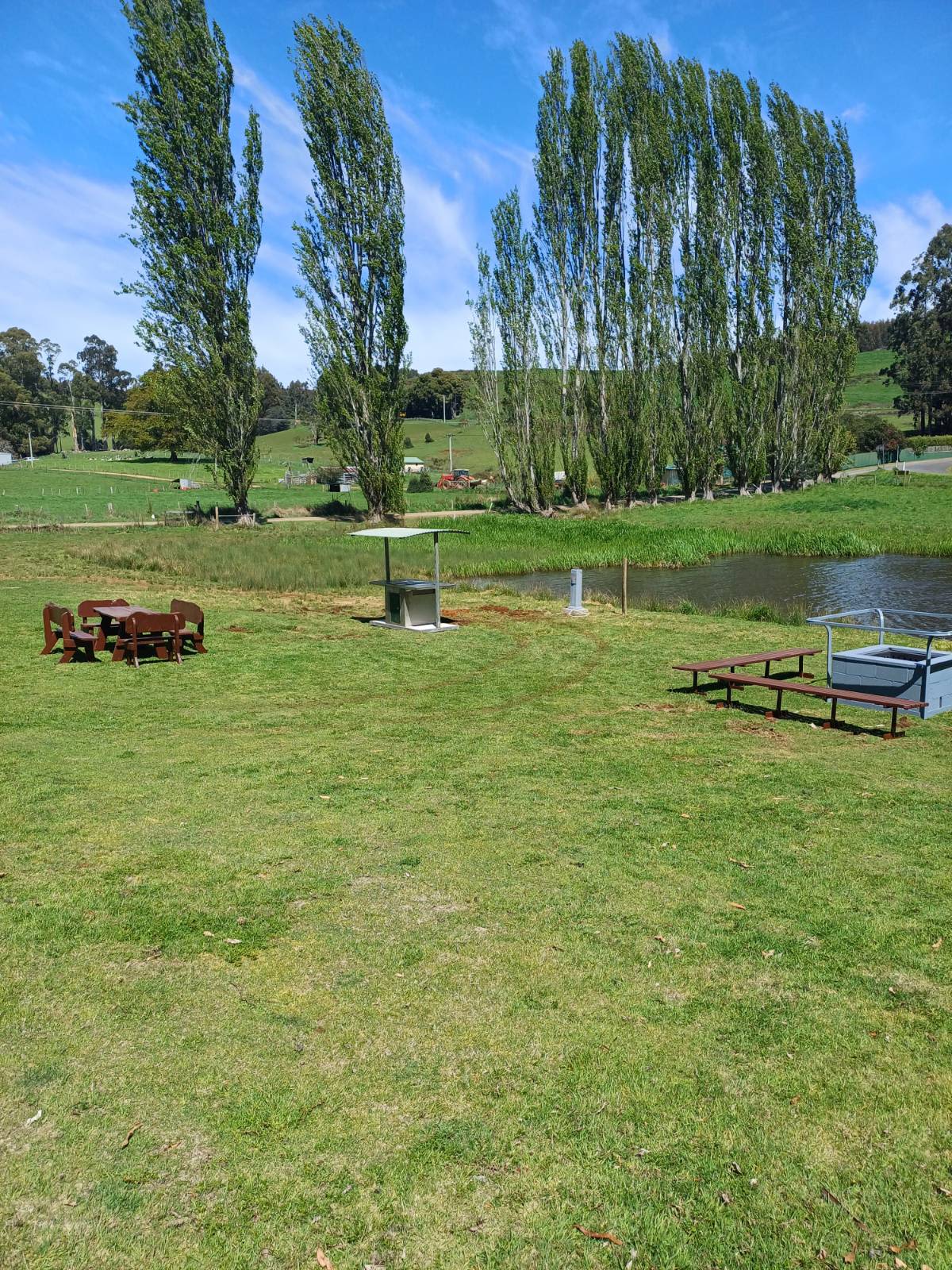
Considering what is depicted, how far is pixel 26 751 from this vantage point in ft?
32.4

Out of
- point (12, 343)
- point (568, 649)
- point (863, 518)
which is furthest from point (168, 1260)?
point (12, 343)

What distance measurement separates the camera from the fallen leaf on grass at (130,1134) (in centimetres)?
397

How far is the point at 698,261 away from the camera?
54.0 meters

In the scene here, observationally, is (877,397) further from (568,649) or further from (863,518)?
(568,649)

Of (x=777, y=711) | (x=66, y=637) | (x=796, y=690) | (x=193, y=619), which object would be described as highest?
(x=193, y=619)

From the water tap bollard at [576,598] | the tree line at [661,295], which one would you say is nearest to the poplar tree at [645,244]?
the tree line at [661,295]

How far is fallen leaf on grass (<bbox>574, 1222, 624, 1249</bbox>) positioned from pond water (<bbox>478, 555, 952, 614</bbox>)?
68.7ft

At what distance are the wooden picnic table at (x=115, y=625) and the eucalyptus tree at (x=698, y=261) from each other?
4378cm

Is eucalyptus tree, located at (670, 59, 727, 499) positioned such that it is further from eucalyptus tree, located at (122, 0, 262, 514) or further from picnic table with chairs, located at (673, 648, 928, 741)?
picnic table with chairs, located at (673, 648, 928, 741)

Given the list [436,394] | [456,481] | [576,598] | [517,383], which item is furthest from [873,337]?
[576,598]

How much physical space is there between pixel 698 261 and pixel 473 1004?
55905 mm

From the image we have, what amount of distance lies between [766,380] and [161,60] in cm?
3651

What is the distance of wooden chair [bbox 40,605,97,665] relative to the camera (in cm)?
1540

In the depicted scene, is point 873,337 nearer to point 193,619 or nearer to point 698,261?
point 698,261
